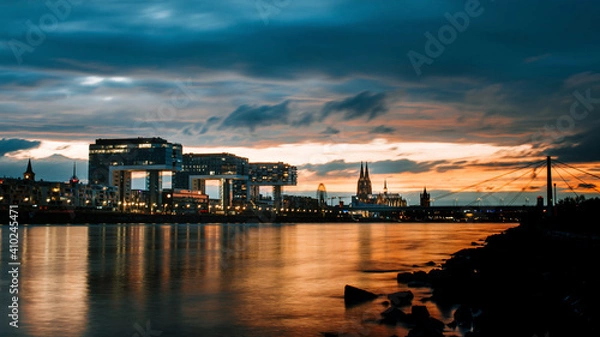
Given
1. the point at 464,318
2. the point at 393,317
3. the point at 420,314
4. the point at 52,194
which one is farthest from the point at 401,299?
the point at 52,194

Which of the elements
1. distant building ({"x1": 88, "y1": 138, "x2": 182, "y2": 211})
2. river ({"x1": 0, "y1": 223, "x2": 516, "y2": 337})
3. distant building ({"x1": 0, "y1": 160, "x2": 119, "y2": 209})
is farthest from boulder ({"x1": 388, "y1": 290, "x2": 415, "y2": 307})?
distant building ({"x1": 88, "y1": 138, "x2": 182, "y2": 211})

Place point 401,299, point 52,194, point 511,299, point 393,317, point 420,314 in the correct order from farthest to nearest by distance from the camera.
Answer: point 52,194
point 401,299
point 511,299
point 393,317
point 420,314

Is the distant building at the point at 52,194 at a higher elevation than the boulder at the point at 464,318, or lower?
higher

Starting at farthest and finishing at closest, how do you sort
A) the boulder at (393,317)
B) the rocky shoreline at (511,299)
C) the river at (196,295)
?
the river at (196,295) → the boulder at (393,317) → the rocky shoreline at (511,299)

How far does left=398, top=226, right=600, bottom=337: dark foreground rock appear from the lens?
1777cm

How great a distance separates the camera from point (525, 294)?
22578 millimetres

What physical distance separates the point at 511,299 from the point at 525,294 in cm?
173

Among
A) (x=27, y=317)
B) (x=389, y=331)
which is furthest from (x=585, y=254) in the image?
(x=27, y=317)

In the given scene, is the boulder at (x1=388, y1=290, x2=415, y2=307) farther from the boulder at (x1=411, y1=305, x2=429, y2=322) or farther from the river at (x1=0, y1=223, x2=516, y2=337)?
the boulder at (x1=411, y1=305, x2=429, y2=322)

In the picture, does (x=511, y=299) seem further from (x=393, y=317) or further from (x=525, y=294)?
(x=393, y=317)

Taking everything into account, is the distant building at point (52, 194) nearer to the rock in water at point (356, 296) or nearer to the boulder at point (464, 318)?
the rock in water at point (356, 296)

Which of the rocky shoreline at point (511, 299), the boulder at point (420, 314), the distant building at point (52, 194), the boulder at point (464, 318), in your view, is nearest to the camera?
the rocky shoreline at point (511, 299)

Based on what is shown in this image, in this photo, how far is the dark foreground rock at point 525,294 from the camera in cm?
1777

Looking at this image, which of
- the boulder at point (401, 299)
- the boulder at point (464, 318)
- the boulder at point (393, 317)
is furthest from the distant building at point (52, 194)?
the boulder at point (464, 318)
